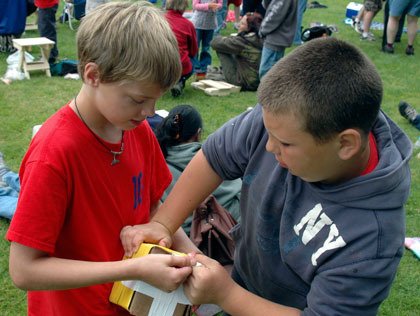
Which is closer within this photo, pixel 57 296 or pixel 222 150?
pixel 57 296

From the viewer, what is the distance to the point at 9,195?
434 cm

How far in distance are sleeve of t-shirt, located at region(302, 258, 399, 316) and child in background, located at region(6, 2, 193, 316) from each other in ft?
1.55

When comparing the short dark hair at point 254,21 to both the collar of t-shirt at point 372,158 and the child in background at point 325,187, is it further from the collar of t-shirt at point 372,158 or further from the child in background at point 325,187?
the collar of t-shirt at point 372,158

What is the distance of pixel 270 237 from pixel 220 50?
21.2 feet

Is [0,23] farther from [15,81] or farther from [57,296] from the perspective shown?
[57,296]

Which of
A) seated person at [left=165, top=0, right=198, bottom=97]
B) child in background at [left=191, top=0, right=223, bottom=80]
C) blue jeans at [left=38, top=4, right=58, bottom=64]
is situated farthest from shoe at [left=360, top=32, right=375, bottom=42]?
blue jeans at [left=38, top=4, right=58, bottom=64]

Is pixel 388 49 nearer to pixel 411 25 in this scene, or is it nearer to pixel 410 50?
pixel 410 50

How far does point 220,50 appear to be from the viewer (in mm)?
7922

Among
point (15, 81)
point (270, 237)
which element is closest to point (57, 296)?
point (270, 237)

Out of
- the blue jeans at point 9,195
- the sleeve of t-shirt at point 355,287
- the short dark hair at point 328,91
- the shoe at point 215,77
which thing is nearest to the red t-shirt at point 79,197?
the short dark hair at point 328,91

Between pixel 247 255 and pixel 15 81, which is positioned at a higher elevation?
pixel 247 255

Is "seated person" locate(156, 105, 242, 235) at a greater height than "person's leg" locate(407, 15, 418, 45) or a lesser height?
lesser

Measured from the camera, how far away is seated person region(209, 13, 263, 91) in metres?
7.81

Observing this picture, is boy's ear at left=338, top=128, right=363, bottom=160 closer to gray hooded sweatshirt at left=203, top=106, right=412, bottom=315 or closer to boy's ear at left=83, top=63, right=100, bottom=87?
gray hooded sweatshirt at left=203, top=106, right=412, bottom=315
